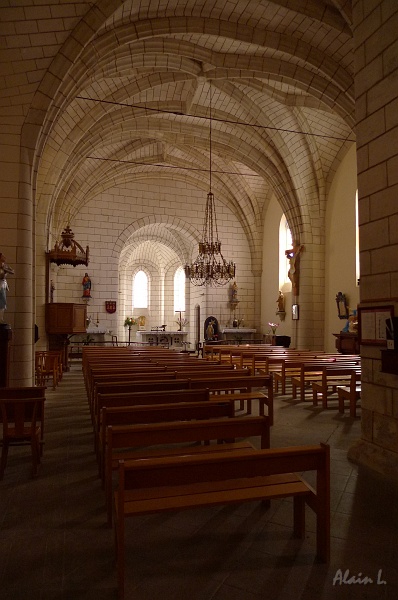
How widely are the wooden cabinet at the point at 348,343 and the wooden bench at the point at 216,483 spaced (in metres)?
9.30

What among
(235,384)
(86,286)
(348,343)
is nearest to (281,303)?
(348,343)

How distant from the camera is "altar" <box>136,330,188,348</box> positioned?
20.5 m

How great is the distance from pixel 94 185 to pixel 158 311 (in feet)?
33.7

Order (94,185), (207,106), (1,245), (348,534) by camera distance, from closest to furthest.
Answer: (348,534) < (1,245) < (207,106) < (94,185)

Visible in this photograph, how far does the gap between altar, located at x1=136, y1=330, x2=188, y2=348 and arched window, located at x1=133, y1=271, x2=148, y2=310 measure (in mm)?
4676

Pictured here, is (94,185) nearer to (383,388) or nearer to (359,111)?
(359,111)

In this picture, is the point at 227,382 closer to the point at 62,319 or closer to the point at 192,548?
the point at 192,548

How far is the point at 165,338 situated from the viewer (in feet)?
69.1

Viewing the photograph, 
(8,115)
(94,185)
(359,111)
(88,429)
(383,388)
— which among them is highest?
(94,185)

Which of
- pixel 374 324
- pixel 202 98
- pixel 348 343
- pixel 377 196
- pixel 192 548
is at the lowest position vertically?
pixel 192 548

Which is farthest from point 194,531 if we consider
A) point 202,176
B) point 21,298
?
point 202,176

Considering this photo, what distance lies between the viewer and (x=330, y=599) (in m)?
1.94

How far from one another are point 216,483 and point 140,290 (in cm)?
2379

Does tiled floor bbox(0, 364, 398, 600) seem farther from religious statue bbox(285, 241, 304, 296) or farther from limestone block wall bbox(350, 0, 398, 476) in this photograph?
religious statue bbox(285, 241, 304, 296)
